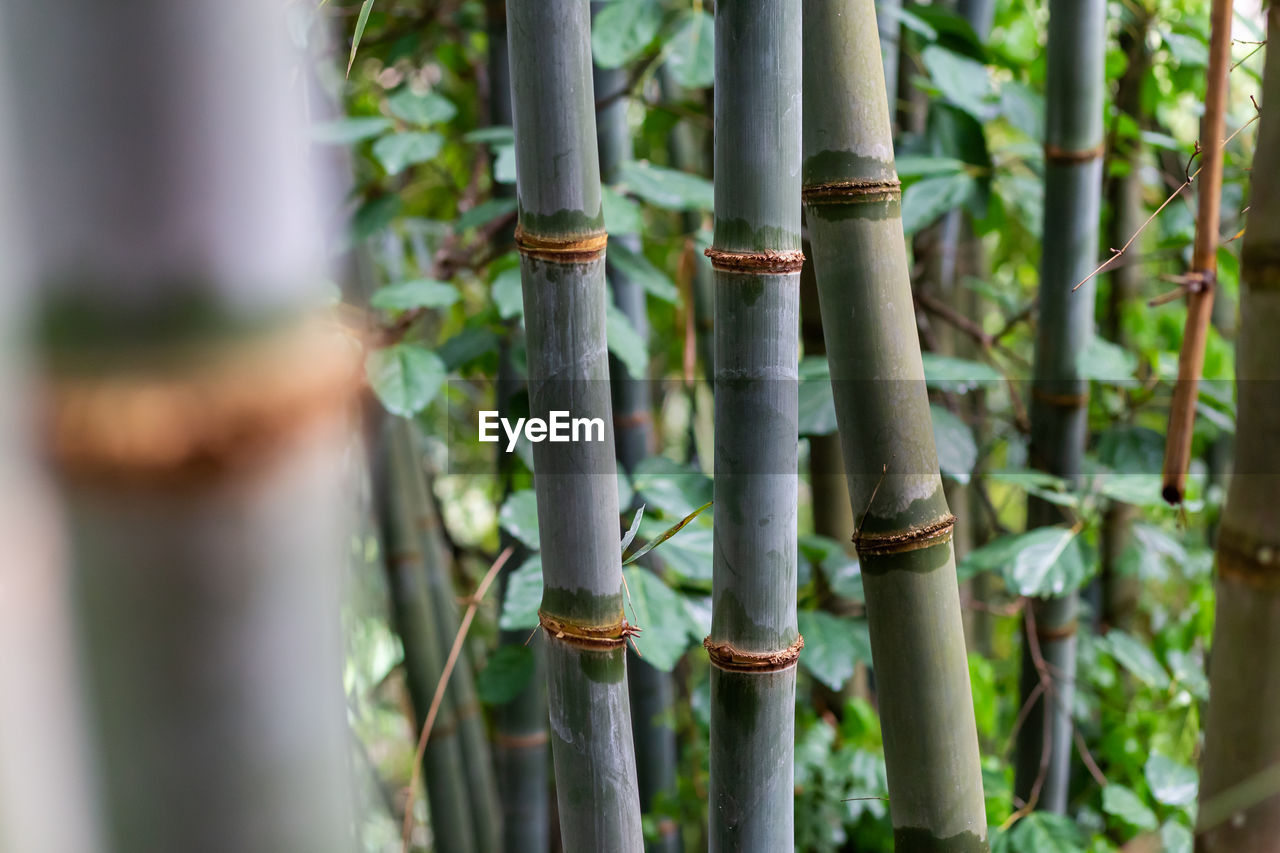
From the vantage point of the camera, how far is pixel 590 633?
431 mm

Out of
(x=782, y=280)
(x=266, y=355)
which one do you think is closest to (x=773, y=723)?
(x=782, y=280)

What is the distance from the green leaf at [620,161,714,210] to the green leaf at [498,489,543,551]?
24 centimetres

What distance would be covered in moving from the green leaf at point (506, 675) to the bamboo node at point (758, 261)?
49 centimetres

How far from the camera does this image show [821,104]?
428mm

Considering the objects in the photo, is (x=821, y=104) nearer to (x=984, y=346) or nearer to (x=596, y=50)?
(x=596, y=50)

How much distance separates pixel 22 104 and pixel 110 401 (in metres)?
0.04

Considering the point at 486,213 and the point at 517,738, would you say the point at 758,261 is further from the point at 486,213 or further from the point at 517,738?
the point at 517,738

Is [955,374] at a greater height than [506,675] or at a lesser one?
greater

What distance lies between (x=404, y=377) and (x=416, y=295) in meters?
0.07

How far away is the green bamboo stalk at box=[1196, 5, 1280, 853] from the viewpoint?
0.36 meters

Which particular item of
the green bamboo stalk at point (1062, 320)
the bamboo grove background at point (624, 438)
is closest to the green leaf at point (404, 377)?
the bamboo grove background at point (624, 438)

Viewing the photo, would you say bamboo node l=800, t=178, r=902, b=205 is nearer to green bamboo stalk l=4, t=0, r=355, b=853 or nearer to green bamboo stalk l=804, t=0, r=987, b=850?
green bamboo stalk l=804, t=0, r=987, b=850

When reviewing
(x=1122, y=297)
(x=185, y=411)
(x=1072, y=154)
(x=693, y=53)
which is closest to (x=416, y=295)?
(x=693, y=53)

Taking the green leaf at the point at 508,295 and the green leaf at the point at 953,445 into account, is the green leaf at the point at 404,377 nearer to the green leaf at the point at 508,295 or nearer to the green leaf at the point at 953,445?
the green leaf at the point at 508,295
